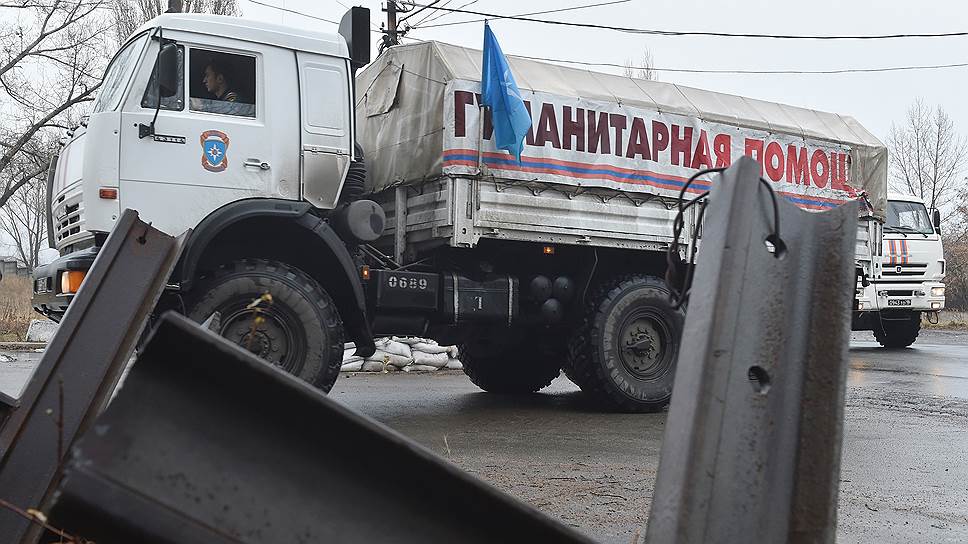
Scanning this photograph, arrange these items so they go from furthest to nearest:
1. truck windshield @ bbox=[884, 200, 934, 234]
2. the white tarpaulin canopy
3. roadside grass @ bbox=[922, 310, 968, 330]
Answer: roadside grass @ bbox=[922, 310, 968, 330] < truck windshield @ bbox=[884, 200, 934, 234] < the white tarpaulin canopy

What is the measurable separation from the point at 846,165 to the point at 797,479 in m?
8.69

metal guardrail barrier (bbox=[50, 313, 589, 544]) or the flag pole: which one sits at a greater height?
the flag pole

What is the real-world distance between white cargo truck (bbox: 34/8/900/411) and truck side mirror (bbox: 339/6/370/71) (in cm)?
2

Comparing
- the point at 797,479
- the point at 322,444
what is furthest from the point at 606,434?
the point at 322,444

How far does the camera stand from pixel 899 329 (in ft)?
61.1

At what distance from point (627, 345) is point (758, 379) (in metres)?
6.36

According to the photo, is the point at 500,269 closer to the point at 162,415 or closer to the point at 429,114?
the point at 429,114

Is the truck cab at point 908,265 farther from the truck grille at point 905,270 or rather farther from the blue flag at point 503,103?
the blue flag at point 503,103

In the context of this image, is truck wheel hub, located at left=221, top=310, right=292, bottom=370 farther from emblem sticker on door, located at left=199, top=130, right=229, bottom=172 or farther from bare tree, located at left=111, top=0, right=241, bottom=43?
bare tree, located at left=111, top=0, right=241, bottom=43

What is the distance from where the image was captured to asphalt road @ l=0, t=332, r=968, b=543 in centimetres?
429

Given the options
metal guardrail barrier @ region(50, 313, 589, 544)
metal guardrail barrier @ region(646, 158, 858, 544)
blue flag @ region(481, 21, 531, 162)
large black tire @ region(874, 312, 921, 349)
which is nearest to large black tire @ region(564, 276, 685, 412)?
blue flag @ region(481, 21, 531, 162)

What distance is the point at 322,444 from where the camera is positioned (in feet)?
4.17

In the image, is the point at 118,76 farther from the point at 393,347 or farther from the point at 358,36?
the point at 393,347

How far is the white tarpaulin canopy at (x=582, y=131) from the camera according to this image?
7617mm
